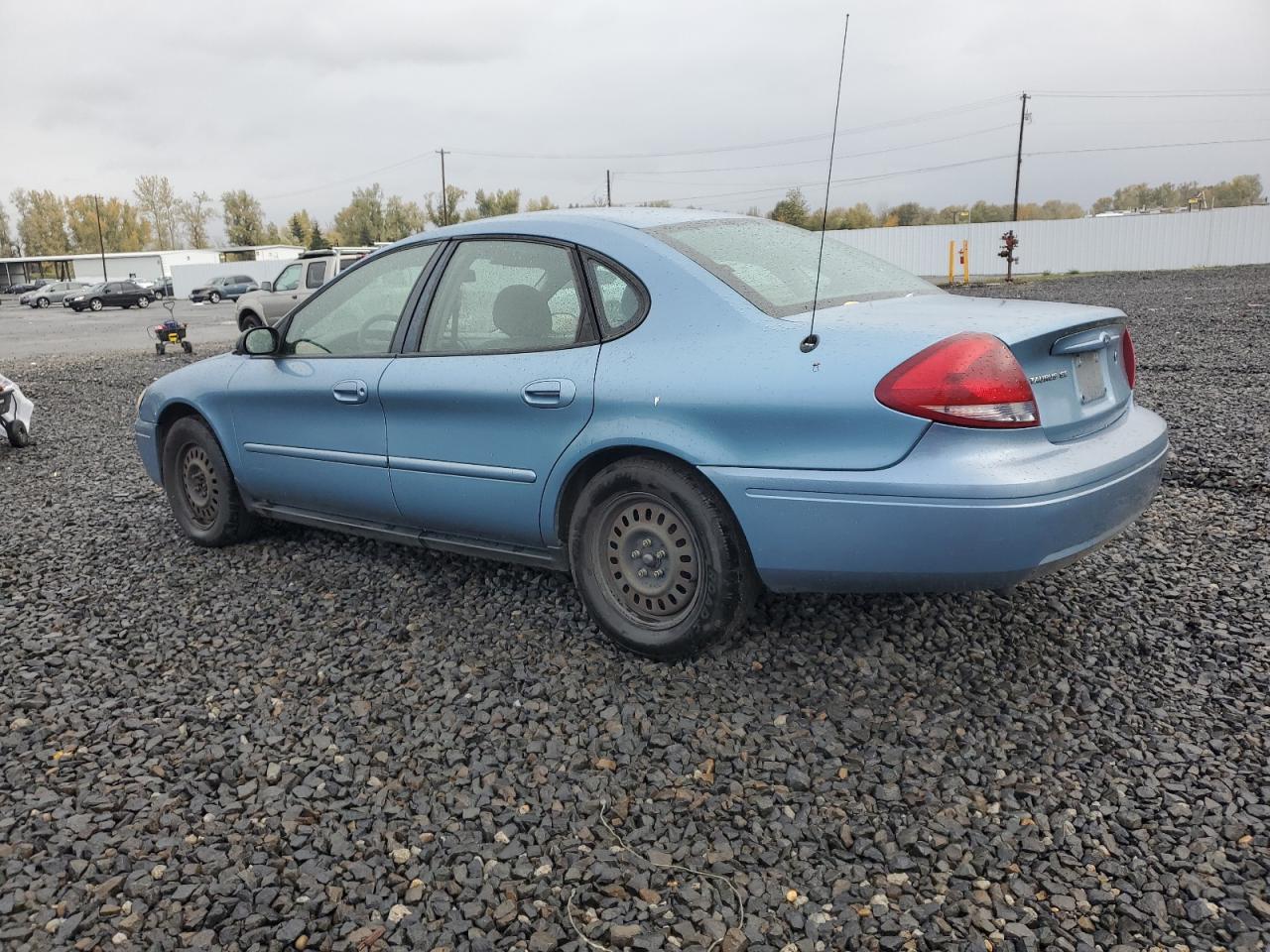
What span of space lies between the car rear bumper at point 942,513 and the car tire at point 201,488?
286 cm

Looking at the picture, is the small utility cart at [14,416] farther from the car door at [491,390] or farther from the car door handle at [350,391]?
the car door at [491,390]

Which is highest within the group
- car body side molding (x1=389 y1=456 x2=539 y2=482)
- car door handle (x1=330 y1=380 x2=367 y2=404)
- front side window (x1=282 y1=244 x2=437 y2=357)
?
front side window (x1=282 y1=244 x2=437 y2=357)

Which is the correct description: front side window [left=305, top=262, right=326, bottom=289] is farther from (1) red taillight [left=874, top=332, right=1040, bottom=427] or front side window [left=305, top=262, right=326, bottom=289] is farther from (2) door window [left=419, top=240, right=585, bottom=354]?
(1) red taillight [left=874, top=332, right=1040, bottom=427]

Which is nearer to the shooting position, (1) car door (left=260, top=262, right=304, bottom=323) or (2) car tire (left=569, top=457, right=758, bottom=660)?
(2) car tire (left=569, top=457, right=758, bottom=660)

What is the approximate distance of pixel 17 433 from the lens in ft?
27.7

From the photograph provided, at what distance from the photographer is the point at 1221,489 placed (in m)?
5.39

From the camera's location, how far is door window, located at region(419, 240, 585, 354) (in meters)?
3.63

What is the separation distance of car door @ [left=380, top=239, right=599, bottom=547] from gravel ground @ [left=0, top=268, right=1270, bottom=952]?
1.64 feet

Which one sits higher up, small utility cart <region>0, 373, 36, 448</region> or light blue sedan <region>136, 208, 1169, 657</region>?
light blue sedan <region>136, 208, 1169, 657</region>

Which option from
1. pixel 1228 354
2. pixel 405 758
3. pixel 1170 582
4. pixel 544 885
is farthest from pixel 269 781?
pixel 1228 354

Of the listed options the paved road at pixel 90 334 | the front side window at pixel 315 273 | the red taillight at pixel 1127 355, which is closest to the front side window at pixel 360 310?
the red taillight at pixel 1127 355

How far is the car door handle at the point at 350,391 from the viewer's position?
412cm

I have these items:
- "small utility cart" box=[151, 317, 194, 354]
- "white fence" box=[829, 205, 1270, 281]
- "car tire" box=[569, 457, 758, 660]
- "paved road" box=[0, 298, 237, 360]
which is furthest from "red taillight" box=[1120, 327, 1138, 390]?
"white fence" box=[829, 205, 1270, 281]

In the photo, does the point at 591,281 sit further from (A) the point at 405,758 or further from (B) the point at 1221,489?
(B) the point at 1221,489
